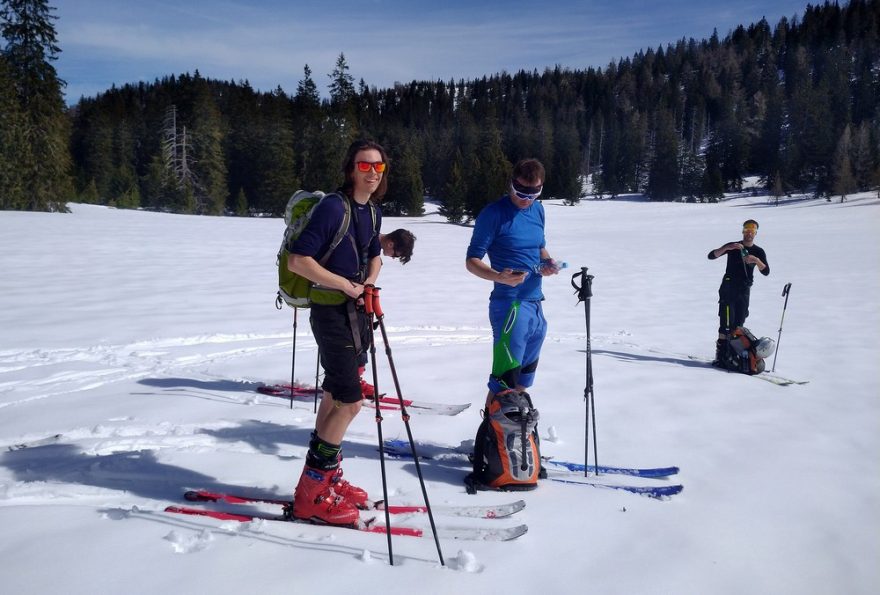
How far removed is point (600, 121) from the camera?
322 feet

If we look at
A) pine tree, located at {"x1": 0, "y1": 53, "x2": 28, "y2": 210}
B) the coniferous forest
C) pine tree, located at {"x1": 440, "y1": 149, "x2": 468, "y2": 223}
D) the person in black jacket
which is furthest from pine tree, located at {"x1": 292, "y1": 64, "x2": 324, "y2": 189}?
the person in black jacket

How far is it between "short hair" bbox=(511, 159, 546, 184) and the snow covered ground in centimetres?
235

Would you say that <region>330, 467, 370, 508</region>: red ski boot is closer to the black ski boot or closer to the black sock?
the black sock

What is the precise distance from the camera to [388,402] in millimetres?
6297

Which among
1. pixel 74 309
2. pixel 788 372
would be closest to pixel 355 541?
pixel 788 372

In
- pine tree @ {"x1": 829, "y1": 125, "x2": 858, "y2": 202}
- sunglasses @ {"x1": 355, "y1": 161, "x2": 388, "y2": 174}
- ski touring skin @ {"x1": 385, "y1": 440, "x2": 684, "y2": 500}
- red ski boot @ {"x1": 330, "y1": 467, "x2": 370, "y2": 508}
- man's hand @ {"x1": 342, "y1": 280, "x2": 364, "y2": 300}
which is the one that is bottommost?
ski touring skin @ {"x1": 385, "y1": 440, "x2": 684, "y2": 500}

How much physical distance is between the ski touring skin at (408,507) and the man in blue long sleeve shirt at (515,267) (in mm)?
959

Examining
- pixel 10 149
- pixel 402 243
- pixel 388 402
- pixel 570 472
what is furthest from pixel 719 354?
pixel 10 149

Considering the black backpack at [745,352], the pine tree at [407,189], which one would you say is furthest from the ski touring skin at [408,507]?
the pine tree at [407,189]

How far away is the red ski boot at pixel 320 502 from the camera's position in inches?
132

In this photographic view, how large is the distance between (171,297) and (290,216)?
9.61m

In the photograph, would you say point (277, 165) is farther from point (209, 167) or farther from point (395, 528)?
point (395, 528)

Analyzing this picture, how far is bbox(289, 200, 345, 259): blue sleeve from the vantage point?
3115 millimetres

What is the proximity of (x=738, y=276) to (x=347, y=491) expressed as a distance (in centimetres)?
750
